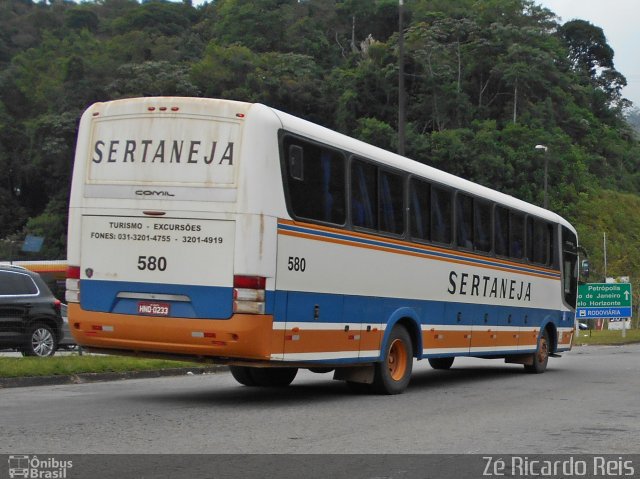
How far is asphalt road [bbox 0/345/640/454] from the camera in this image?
890cm

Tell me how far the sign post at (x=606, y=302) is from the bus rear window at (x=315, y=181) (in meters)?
28.4

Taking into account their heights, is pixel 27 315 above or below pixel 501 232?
below

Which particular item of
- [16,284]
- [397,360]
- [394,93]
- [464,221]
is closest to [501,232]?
[464,221]

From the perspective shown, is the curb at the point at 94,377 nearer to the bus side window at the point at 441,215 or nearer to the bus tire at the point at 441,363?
the bus tire at the point at 441,363

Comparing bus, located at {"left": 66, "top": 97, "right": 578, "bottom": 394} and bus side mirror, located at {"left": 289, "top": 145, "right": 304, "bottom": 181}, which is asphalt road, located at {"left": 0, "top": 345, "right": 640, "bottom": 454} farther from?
bus side mirror, located at {"left": 289, "top": 145, "right": 304, "bottom": 181}

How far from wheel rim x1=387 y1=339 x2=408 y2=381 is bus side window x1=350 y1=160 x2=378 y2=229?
1.89 metres

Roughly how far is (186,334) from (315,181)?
99.5 inches

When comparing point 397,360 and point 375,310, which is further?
point 397,360

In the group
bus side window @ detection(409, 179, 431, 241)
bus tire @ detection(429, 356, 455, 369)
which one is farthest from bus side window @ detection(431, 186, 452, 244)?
bus tire @ detection(429, 356, 455, 369)

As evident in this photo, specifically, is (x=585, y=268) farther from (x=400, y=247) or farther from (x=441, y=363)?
(x=400, y=247)

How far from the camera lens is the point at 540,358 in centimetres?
2058

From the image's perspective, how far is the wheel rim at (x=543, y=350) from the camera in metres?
20.6

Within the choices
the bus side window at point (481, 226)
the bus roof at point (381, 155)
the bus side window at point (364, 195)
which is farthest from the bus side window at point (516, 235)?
the bus side window at point (364, 195)
